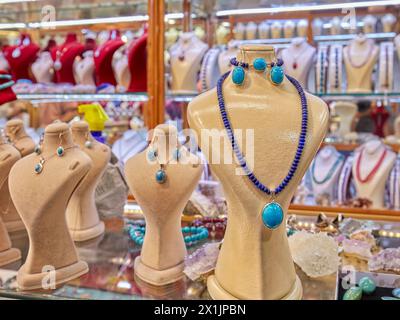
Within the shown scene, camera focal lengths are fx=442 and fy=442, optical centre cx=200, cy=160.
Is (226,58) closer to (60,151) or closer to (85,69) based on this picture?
(85,69)

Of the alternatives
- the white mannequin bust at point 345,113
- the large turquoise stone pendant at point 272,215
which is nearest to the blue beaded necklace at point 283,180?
the large turquoise stone pendant at point 272,215

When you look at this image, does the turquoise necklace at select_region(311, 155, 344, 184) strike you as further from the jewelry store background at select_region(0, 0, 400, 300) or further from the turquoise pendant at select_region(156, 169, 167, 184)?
the turquoise pendant at select_region(156, 169, 167, 184)

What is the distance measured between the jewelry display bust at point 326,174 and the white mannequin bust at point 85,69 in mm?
1079

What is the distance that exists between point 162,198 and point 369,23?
4.53ft

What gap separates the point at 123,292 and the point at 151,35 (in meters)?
1.07

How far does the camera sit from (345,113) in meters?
1.95

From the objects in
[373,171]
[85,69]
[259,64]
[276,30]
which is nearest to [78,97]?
[85,69]

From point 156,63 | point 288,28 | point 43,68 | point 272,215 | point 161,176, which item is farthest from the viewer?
point 43,68

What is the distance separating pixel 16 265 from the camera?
94 cm

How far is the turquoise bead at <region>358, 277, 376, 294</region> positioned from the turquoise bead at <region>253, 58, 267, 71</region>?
47 cm

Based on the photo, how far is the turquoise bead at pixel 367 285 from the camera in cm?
87

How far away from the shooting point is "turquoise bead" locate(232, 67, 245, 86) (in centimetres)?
76

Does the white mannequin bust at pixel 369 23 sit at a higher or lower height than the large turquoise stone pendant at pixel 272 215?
higher

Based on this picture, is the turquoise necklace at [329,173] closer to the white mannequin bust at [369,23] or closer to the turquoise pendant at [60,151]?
the white mannequin bust at [369,23]
